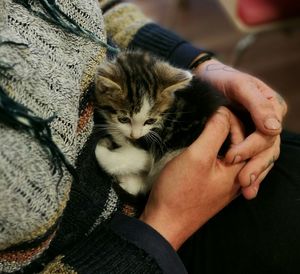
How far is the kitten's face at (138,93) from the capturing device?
2.76 ft

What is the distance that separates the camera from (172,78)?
0.84 metres

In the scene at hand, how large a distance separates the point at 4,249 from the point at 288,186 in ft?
1.76

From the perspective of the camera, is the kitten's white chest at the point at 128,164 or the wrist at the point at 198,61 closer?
the kitten's white chest at the point at 128,164

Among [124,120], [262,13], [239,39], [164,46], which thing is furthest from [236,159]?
[239,39]

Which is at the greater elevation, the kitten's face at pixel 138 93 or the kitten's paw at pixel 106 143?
the kitten's face at pixel 138 93

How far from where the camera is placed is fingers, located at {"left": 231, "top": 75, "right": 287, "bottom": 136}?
80cm

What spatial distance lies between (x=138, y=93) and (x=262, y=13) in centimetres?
81

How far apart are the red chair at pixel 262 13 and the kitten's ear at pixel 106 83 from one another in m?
0.80

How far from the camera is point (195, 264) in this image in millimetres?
824

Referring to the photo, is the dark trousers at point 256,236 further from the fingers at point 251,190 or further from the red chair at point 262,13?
the red chair at point 262,13

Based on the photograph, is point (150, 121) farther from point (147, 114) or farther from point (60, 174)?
point (60, 174)

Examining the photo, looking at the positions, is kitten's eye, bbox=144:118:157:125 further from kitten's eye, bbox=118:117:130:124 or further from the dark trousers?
the dark trousers

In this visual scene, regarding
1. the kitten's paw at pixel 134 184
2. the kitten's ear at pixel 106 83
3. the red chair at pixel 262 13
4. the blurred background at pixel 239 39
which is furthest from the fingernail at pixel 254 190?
the blurred background at pixel 239 39

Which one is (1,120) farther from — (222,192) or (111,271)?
(222,192)
